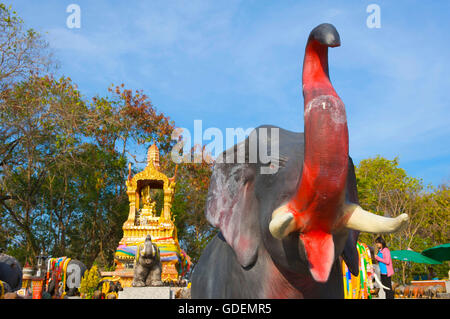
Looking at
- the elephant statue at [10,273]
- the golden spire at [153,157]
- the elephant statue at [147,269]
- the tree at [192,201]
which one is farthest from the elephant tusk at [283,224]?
the tree at [192,201]

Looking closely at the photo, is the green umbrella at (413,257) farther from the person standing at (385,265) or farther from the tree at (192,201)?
the tree at (192,201)

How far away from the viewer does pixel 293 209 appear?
184cm

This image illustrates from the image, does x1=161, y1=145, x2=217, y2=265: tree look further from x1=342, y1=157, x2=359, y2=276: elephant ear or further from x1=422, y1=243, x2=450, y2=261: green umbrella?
x1=342, y1=157, x2=359, y2=276: elephant ear

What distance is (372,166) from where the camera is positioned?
27.2 m

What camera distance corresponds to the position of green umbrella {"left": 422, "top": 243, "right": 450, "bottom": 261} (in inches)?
456

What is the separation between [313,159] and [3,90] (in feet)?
48.9

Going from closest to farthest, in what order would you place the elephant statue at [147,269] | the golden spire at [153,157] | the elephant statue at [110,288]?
the elephant statue at [147,269] < the elephant statue at [110,288] < the golden spire at [153,157]

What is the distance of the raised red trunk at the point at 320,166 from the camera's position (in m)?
1.66

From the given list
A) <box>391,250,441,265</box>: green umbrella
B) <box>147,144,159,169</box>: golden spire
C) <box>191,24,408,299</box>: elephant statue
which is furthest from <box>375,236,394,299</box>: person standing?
<box>147,144,159,169</box>: golden spire

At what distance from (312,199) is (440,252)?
12.1 metres

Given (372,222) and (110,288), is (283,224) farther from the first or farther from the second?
(110,288)

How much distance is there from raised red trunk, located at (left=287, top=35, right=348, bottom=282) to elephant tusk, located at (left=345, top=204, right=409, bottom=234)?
7 cm
